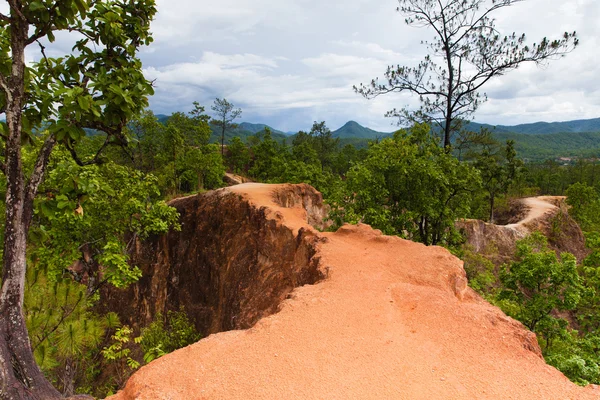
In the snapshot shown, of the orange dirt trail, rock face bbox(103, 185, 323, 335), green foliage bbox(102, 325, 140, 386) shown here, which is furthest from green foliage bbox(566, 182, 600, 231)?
green foliage bbox(102, 325, 140, 386)

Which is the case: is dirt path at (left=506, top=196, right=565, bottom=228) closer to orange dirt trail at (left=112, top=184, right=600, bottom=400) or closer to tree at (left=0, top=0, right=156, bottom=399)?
orange dirt trail at (left=112, top=184, right=600, bottom=400)

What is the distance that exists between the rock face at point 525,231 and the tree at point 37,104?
69.1ft

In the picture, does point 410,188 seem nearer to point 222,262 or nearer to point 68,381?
point 222,262

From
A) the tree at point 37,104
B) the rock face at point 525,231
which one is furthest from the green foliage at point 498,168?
the tree at point 37,104

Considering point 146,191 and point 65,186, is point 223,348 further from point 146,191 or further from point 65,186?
point 146,191

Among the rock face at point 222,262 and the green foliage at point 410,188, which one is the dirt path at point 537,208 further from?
the rock face at point 222,262

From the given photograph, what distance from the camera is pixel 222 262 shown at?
55.8 feet

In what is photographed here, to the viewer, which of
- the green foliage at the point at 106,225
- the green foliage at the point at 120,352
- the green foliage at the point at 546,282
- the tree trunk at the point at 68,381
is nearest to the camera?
the green foliage at the point at 120,352

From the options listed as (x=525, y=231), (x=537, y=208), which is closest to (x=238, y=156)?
(x=525, y=231)

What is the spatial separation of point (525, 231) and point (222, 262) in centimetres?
2421

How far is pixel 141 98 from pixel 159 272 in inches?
694

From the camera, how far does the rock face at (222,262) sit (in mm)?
11430

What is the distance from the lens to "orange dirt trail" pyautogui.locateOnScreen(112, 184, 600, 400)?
431 centimetres

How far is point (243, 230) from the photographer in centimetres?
1605
